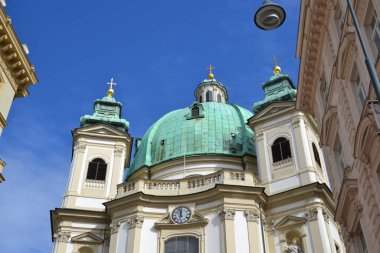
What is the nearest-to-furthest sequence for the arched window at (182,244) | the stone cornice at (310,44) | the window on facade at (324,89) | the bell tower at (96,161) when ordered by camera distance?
the stone cornice at (310,44) < the window on facade at (324,89) < the arched window at (182,244) < the bell tower at (96,161)

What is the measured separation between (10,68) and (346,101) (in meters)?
12.1

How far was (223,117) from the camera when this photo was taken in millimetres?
38250

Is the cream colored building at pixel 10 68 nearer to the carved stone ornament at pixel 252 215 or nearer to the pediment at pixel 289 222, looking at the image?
the carved stone ornament at pixel 252 215

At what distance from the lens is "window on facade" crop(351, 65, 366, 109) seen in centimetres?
1451

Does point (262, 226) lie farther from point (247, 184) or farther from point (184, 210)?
point (184, 210)

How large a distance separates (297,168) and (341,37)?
51.4 feet

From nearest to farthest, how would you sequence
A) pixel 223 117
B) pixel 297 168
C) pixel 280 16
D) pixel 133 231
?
pixel 280 16
pixel 133 231
pixel 297 168
pixel 223 117

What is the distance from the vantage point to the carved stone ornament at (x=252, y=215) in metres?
27.0

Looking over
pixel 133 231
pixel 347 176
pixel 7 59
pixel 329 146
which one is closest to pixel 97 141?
pixel 133 231

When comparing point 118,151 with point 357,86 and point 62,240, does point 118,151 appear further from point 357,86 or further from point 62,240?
point 357,86

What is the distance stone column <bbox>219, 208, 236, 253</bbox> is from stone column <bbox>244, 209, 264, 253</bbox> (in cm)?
87

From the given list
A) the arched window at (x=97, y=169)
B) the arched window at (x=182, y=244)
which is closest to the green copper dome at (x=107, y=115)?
the arched window at (x=97, y=169)

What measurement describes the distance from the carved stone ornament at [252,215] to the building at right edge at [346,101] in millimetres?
8850

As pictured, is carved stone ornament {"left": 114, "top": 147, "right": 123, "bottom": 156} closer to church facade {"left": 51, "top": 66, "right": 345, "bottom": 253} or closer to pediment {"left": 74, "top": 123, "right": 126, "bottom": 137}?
church facade {"left": 51, "top": 66, "right": 345, "bottom": 253}
